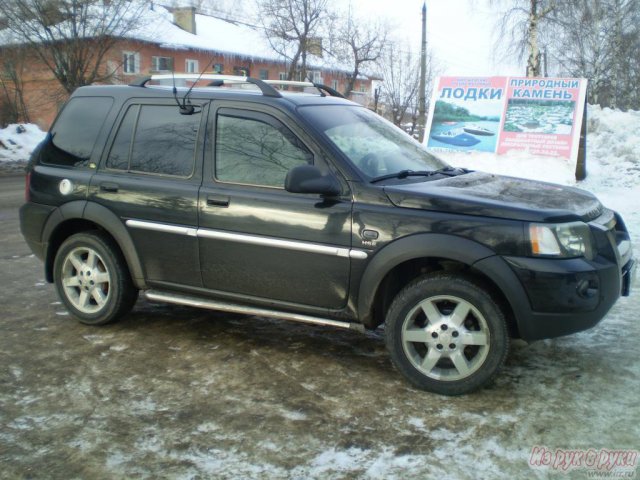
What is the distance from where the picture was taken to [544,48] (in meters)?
30.0

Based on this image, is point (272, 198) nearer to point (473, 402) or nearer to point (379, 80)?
point (473, 402)

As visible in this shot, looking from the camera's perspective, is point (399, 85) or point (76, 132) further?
point (399, 85)

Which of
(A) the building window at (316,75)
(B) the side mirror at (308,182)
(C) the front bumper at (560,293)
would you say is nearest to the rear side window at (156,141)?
(B) the side mirror at (308,182)

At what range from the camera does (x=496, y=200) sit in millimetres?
3805

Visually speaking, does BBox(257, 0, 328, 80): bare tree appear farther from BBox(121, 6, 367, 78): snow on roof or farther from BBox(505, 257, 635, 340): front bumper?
BBox(505, 257, 635, 340): front bumper

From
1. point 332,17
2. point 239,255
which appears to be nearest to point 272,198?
point 239,255

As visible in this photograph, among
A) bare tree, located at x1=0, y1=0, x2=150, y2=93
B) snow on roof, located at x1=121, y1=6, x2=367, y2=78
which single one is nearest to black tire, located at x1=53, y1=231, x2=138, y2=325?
bare tree, located at x1=0, y1=0, x2=150, y2=93

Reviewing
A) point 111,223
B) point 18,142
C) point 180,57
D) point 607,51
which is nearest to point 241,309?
point 111,223

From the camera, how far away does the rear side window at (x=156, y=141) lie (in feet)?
15.1

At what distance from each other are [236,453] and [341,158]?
192cm

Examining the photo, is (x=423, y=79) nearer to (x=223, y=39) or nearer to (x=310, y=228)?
(x=310, y=228)

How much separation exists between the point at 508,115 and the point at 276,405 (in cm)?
1193

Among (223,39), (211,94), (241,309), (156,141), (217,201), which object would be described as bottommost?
(241,309)

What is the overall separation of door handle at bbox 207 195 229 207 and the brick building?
73.1ft
